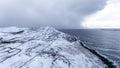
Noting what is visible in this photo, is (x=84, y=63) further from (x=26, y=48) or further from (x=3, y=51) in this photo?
(x=3, y=51)

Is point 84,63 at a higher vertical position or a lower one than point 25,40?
lower

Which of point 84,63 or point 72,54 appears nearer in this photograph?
point 84,63

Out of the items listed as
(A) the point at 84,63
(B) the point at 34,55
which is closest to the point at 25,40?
(B) the point at 34,55

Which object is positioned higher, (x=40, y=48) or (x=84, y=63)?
(x=40, y=48)

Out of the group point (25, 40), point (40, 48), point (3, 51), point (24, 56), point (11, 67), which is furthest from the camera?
point (25, 40)

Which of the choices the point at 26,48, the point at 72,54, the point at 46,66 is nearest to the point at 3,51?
the point at 26,48

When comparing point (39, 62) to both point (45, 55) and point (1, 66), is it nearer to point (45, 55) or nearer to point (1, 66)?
point (45, 55)

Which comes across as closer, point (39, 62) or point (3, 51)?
point (39, 62)

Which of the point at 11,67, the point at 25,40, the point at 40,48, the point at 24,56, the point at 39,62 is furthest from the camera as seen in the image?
the point at 25,40

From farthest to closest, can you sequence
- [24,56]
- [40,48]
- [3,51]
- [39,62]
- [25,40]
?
[25,40], [40,48], [3,51], [24,56], [39,62]
